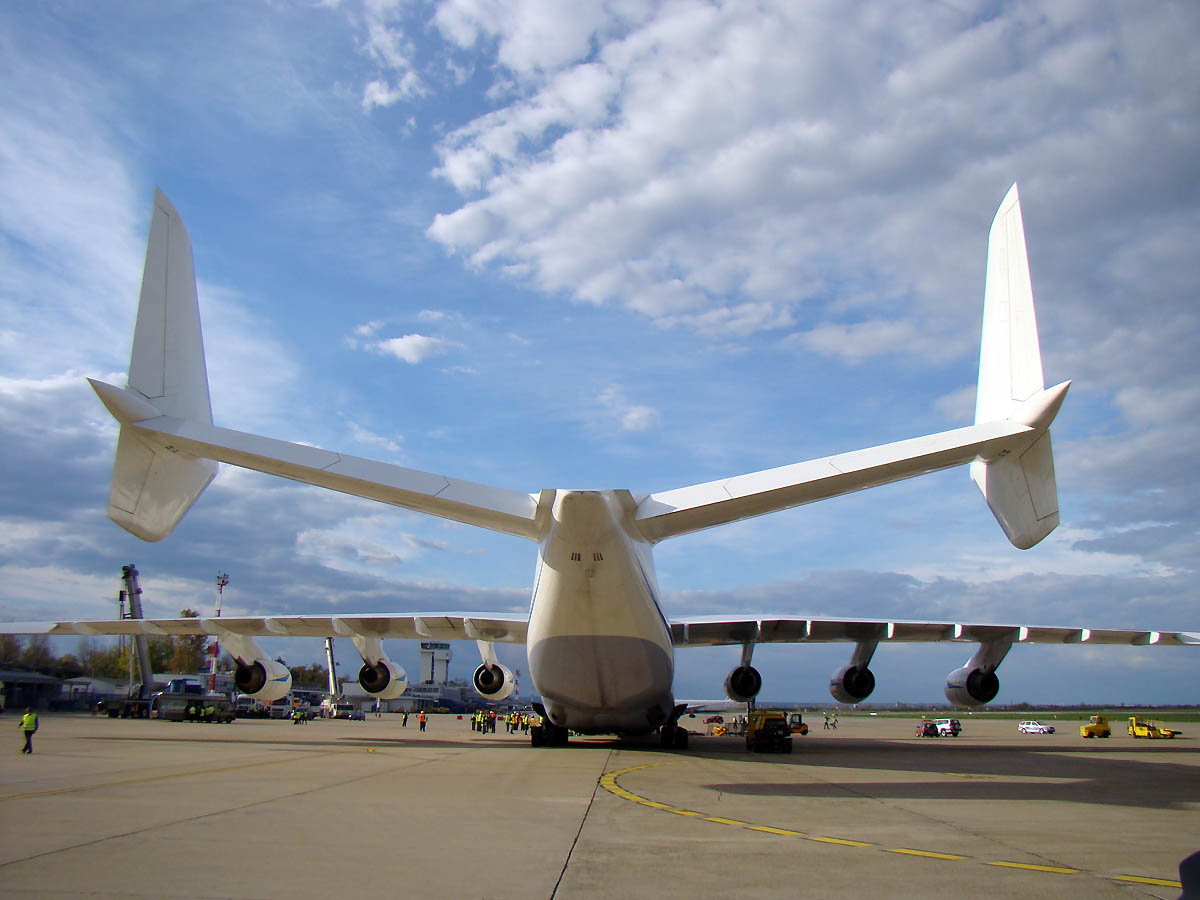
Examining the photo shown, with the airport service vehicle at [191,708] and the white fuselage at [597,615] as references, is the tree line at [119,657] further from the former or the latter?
the white fuselage at [597,615]

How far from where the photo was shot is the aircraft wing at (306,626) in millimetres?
20953

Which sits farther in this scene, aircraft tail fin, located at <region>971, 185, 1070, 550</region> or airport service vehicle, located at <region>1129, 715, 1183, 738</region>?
airport service vehicle, located at <region>1129, 715, 1183, 738</region>

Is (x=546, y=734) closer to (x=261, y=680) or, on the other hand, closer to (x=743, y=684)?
(x=743, y=684)

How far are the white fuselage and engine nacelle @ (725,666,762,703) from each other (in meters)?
6.17

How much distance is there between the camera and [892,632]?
2050cm

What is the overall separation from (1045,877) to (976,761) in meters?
13.3

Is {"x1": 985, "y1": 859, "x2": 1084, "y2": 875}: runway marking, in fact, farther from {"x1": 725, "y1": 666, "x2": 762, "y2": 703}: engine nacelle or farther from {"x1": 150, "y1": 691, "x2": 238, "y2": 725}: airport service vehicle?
{"x1": 150, "y1": 691, "x2": 238, "y2": 725}: airport service vehicle

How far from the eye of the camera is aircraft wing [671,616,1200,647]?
791 inches

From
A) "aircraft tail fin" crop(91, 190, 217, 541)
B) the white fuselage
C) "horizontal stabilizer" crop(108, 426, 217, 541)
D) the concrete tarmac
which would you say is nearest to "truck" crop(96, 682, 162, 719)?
the concrete tarmac

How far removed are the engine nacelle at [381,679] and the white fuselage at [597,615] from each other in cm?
851

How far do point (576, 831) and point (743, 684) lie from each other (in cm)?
1602

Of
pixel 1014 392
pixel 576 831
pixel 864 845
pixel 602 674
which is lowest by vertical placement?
pixel 864 845

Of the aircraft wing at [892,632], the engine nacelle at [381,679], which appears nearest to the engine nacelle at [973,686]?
the aircraft wing at [892,632]

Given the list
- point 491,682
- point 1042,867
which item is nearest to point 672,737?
point 491,682
